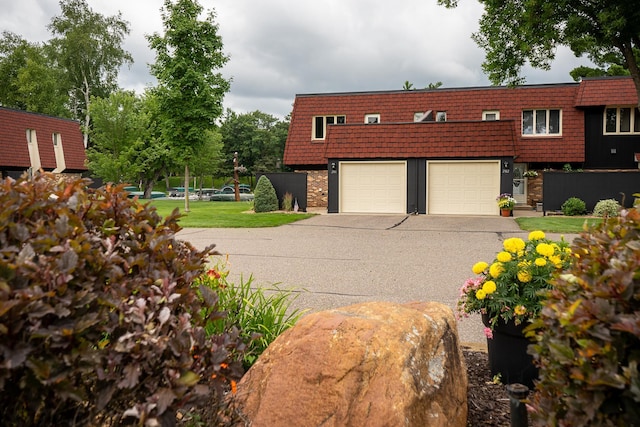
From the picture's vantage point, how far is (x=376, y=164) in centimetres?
2434

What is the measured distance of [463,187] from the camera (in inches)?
922

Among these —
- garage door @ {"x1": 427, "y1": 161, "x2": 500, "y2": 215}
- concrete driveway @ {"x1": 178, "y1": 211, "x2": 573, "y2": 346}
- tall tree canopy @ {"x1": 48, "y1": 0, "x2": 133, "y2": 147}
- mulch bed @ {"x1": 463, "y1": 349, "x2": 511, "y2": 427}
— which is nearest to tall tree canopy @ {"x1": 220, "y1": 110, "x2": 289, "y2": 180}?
tall tree canopy @ {"x1": 48, "y1": 0, "x2": 133, "y2": 147}

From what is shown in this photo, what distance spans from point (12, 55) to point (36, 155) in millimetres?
17565

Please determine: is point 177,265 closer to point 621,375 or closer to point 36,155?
point 621,375

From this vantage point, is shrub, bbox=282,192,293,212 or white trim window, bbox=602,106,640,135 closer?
shrub, bbox=282,192,293,212

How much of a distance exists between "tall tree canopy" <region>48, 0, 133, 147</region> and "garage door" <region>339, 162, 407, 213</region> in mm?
29176

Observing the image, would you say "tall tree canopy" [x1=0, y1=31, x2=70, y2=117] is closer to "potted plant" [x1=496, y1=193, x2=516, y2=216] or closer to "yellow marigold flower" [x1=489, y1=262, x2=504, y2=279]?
"potted plant" [x1=496, y1=193, x2=516, y2=216]

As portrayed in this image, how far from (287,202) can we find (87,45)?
28.9 m

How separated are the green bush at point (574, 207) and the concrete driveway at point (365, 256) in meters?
3.51

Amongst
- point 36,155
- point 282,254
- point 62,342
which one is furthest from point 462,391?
point 36,155

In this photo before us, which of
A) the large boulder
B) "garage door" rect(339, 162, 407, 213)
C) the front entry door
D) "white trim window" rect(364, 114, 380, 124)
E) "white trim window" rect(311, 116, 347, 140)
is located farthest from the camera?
"white trim window" rect(311, 116, 347, 140)

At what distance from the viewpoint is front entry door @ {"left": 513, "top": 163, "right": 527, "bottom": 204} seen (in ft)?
87.3

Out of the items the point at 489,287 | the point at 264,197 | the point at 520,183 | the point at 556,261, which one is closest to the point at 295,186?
the point at 264,197

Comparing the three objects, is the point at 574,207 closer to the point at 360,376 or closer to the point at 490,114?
the point at 490,114
